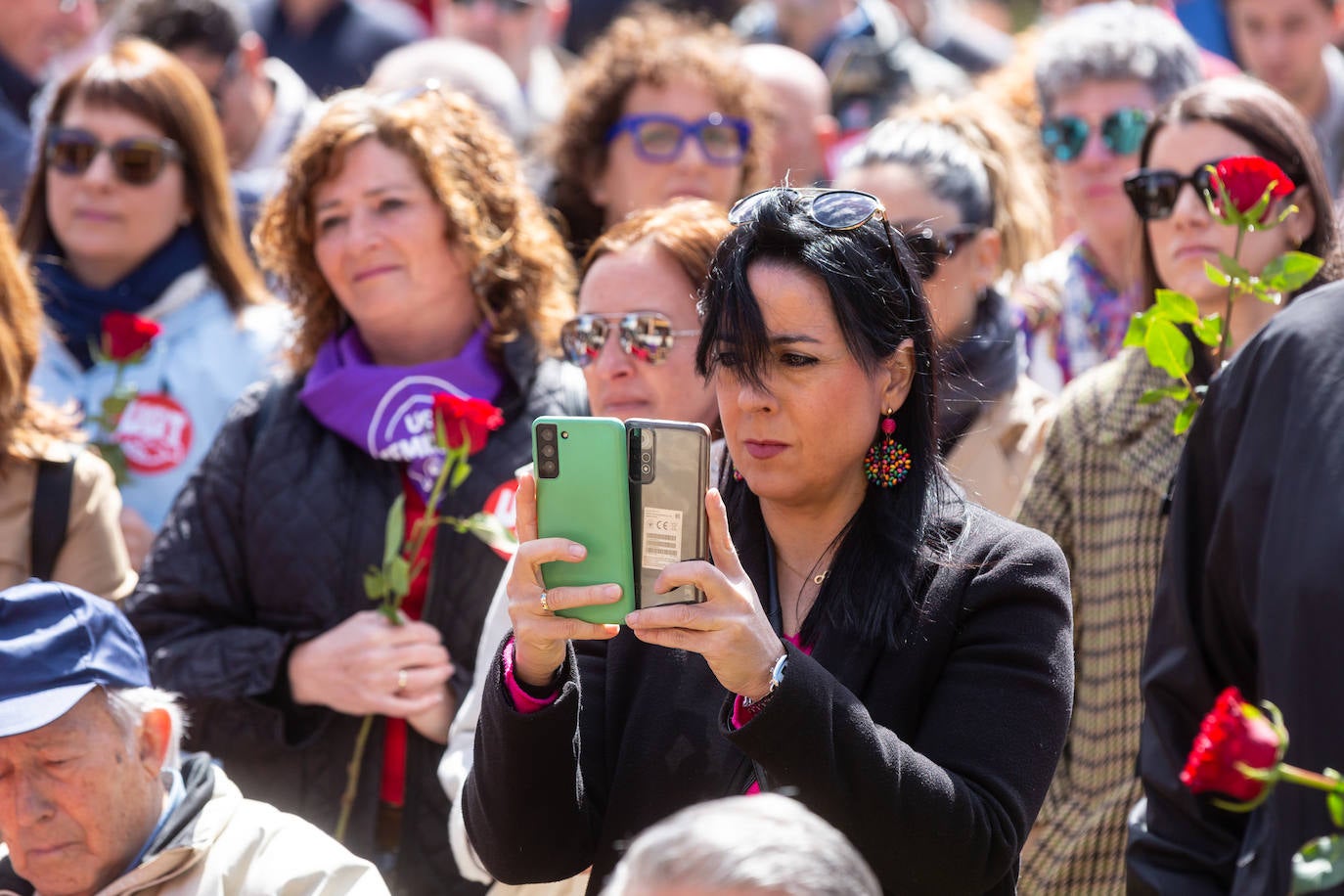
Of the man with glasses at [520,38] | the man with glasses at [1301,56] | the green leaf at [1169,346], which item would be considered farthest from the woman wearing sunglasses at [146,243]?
the man with glasses at [1301,56]

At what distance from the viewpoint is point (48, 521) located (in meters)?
3.81

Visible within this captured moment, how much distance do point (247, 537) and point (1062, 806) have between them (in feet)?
6.06

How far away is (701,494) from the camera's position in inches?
86.4

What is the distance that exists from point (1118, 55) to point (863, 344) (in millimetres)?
2649

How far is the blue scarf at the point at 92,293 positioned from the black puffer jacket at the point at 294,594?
1.12 m

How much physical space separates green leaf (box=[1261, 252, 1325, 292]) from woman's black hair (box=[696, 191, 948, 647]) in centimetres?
69

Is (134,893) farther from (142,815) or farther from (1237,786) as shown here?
(1237,786)

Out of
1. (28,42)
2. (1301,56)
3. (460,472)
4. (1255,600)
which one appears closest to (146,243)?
(28,42)

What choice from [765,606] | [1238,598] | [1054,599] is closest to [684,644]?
[765,606]

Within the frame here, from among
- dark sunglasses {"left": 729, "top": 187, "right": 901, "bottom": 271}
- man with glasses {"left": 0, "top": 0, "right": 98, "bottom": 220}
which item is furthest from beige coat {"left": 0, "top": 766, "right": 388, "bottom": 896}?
man with glasses {"left": 0, "top": 0, "right": 98, "bottom": 220}

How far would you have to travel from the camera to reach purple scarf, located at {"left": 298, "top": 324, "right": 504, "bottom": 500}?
12.2 ft

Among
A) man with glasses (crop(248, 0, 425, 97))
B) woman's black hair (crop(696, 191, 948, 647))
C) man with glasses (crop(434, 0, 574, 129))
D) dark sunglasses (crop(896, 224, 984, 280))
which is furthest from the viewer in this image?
man with glasses (crop(248, 0, 425, 97))

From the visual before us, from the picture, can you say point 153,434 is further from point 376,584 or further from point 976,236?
point 976,236

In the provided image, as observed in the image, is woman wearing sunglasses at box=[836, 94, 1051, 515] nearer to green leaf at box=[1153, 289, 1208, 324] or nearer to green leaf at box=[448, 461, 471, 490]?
green leaf at box=[1153, 289, 1208, 324]
